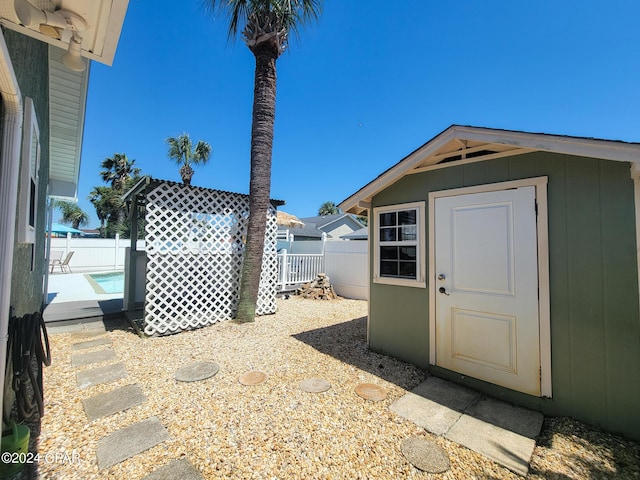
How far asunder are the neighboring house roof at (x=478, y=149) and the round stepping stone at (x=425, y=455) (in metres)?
3.01

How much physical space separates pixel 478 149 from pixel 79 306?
9288 mm

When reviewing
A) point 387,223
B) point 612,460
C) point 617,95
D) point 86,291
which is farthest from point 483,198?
point 86,291

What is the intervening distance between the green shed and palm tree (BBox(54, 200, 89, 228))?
4706 cm

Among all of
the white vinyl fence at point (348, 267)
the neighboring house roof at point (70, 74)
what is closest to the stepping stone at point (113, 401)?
the neighboring house roof at point (70, 74)

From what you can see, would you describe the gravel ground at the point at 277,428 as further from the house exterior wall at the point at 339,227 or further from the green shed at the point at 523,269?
the house exterior wall at the point at 339,227

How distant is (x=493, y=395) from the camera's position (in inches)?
122

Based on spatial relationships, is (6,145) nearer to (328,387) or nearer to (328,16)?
(328,387)

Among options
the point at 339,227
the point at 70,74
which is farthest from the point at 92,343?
the point at 339,227

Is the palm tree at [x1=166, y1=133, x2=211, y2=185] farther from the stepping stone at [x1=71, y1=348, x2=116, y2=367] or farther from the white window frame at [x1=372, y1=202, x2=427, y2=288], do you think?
the white window frame at [x1=372, y1=202, x2=427, y2=288]

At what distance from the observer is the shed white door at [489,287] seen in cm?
291

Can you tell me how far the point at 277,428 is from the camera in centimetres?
239

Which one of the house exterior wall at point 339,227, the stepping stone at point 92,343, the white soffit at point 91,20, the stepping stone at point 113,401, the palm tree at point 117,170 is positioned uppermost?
the palm tree at point 117,170

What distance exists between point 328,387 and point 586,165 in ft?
12.1

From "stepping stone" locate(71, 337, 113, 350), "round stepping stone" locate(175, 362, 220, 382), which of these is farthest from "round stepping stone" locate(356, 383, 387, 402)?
"stepping stone" locate(71, 337, 113, 350)
